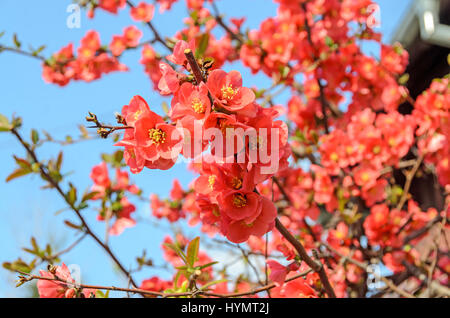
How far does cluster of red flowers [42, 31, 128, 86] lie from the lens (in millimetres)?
2564

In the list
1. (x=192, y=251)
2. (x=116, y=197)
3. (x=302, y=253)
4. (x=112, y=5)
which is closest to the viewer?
(x=302, y=253)

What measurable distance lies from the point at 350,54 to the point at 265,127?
1869 mm

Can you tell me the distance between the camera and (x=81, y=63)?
2.62m

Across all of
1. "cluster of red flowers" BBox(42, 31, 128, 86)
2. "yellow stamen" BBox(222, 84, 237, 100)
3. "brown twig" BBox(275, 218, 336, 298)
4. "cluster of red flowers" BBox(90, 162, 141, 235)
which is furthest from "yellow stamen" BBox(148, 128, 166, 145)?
"cluster of red flowers" BBox(42, 31, 128, 86)

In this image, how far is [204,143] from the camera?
28.3 inches

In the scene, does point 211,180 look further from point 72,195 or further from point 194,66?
point 72,195

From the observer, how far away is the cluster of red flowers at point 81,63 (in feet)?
8.41

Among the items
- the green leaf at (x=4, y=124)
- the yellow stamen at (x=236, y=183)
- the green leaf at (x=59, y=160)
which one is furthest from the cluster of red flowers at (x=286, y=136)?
the green leaf at (x=4, y=124)

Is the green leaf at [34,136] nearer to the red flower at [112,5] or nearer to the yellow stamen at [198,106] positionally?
the yellow stamen at [198,106]

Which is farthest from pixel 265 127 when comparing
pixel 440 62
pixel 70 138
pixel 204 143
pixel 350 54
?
pixel 440 62

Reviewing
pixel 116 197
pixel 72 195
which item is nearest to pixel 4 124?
pixel 72 195

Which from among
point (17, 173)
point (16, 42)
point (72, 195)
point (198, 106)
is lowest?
point (198, 106)

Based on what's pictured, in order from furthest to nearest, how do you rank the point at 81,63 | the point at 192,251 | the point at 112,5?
the point at 81,63 < the point at 112,5 < the point at 192,251
